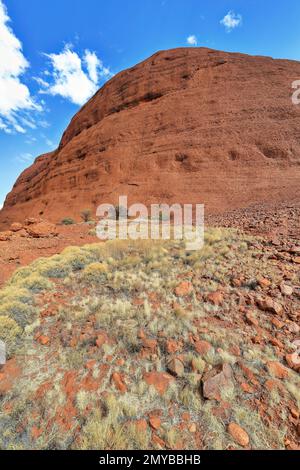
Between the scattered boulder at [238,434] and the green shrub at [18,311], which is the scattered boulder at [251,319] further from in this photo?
the green shrub at [18,311]

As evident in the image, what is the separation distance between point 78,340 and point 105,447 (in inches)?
52.9

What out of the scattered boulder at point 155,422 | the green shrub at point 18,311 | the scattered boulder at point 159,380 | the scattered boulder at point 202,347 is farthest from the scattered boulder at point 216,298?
the green shrub at point 18,311

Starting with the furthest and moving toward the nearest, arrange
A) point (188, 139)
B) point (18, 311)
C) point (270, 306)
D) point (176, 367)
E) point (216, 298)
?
point (188, 139), point (216, 298), point (18, 311), point (270, 306), point (176, 367)

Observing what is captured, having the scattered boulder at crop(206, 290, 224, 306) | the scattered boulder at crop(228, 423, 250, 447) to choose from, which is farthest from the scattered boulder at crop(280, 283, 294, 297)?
the scattered boulder at crop(228, 423, 250, 447)

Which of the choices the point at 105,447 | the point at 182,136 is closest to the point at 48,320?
the point at 105,447

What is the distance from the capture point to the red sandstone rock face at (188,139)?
16.2 m

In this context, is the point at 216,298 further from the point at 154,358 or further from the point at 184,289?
the point at 154,358

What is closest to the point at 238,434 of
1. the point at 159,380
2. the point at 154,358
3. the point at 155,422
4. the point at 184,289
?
the point at 155,422

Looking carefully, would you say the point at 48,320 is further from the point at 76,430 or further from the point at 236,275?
the point at 236,275

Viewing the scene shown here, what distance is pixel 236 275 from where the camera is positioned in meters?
4.34

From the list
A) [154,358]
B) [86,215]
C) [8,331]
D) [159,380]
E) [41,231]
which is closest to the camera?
[159,380]

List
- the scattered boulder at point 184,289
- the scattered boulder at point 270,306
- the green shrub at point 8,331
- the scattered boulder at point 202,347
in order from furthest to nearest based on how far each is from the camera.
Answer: the scattered boulder at point 184,289
the scattered boulder at point 270,306
the green shrub at point 8,331
the scattered boulder at point 202,347

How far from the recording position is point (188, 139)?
18.8 m

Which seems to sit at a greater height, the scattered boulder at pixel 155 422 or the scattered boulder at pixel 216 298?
the scattered boulder at pixel 216 298
